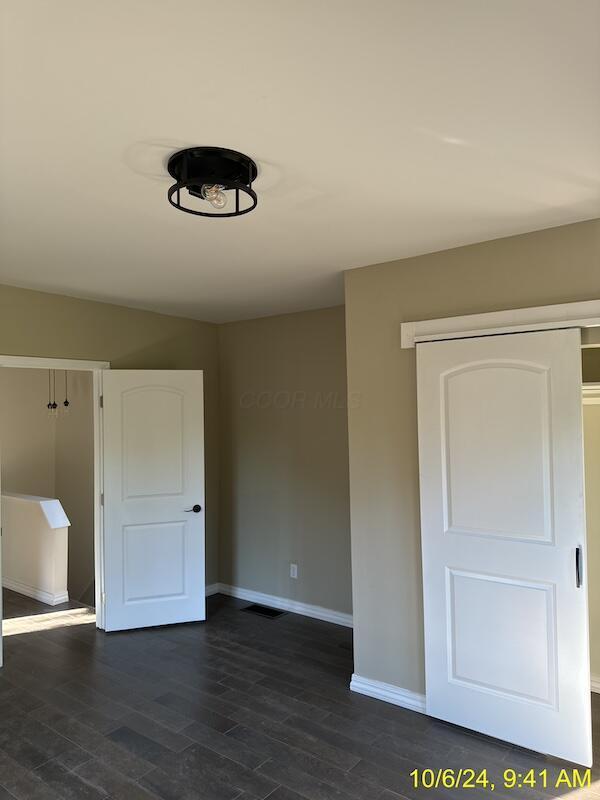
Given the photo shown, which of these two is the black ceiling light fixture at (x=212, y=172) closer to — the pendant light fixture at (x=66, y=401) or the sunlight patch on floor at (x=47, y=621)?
the sunlight patch on floor at (x=47, y=621)

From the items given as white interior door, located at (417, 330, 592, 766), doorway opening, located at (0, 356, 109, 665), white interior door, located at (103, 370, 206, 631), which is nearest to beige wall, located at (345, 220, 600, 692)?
white interior door, located at (417, 330, 592, 766)

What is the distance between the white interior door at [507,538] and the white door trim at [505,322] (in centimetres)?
5

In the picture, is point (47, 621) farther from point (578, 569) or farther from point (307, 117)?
point (307, 117)

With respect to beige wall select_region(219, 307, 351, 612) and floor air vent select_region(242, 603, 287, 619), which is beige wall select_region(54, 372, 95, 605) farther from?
floor air vent select_region(242, 603, 287, 619)

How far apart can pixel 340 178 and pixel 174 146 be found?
0.63 metres

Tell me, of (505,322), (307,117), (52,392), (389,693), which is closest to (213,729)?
(389,693)

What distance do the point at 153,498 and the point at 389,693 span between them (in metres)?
2.31

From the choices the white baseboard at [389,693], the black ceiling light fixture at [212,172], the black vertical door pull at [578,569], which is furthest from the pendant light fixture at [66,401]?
the black vertical door pull at [578,569]

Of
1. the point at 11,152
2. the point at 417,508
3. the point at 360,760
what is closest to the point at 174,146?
the point at 11,152

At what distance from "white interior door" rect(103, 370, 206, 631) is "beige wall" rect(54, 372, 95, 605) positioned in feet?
6.11

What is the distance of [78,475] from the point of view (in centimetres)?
618

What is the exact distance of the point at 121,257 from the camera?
299cm

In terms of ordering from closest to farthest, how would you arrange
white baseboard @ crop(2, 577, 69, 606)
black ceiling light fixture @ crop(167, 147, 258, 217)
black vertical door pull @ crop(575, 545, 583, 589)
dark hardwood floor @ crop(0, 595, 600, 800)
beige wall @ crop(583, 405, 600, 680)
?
black ceiling light fixture @ crop(167, 147, 258, 217) → dark hardwood floor @ crop(0, 595, 600, 800) → black vertical door pull @ crop(575, 545, 583, 589) → beige wall @ crop(583, 405, 600, 680) → white baseboard @ crop(2, 577, 69, 606)

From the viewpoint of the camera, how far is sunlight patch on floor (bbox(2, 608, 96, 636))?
4207 mm
